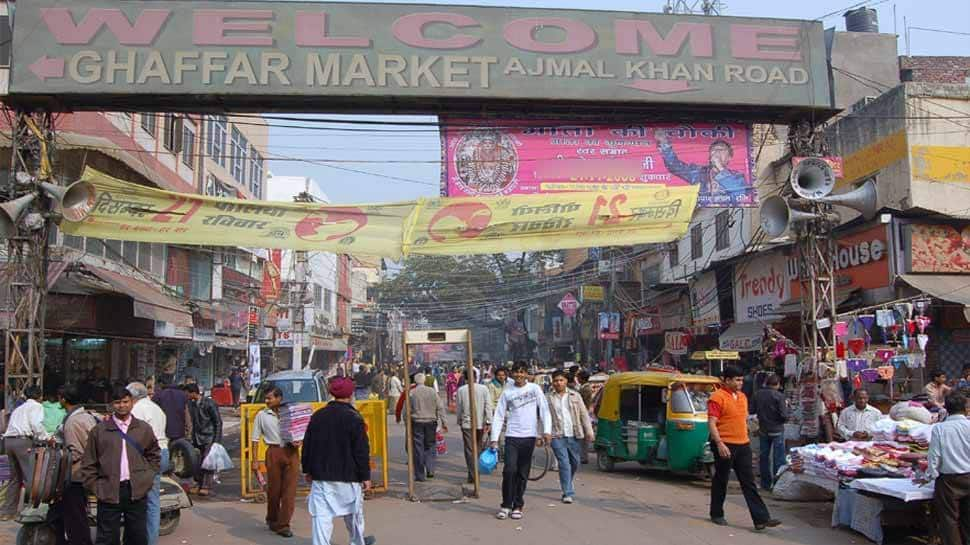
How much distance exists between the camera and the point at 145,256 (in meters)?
23.8

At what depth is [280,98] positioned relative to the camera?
12.9 metres

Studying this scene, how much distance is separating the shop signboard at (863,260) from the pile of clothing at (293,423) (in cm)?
1254

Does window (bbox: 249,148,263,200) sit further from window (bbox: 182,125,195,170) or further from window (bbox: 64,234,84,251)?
window (bbox: 64,234,84,251)

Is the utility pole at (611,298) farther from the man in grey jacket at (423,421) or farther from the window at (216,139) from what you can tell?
the man in grey jacket at (423,421)

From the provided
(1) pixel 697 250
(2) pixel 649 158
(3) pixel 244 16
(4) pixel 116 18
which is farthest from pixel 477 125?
(1) pixel 697 250

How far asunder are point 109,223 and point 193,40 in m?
3.08

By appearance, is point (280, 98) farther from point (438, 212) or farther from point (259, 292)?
point (259, 292)

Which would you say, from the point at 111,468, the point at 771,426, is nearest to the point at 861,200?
the point at 771,426

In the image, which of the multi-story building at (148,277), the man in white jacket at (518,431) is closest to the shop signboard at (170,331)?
the multi-story building at (148,277)

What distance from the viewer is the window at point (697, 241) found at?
30312 millimetres

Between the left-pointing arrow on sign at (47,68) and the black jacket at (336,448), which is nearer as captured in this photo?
the black jacket at (336,448)

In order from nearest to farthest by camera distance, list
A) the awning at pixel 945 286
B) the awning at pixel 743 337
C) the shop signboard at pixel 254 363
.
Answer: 1. the awning at pixel 945 286
2. the awning at pixel 743 337
3. the shop signboard at pixel 254 363

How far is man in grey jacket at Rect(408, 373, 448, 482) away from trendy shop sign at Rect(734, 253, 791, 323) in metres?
11.9

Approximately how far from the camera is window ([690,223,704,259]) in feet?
99.5
